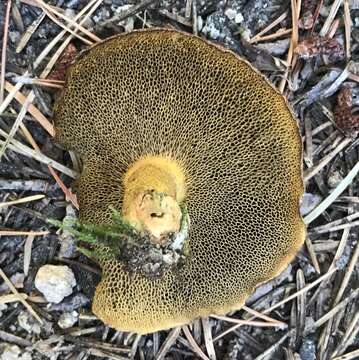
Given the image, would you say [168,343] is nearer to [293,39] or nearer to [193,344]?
[193,344]

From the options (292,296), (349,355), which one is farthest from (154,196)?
(349,355)

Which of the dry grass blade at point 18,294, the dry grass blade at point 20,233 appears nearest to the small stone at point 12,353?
the dry grass blade at point 18,294

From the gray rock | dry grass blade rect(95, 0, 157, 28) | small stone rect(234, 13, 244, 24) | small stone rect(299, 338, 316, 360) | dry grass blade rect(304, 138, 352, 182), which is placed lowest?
small stone rect(299, 338, 316, 360)

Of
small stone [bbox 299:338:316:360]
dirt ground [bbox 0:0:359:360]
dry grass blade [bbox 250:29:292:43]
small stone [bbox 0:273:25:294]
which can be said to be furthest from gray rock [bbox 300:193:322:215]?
small stone [bbox 0:273:25:294]

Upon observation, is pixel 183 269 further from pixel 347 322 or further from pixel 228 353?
pixel 347 322

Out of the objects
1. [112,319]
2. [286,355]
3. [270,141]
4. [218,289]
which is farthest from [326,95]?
[112,319]

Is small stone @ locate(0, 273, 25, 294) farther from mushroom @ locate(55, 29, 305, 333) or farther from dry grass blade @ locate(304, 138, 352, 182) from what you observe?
dry grass blade @ locate(304, 138, 352, 182)
